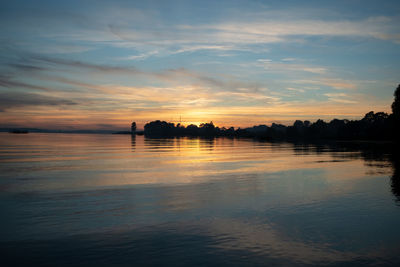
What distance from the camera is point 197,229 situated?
13008mm

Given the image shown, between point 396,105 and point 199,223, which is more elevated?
point 396,105

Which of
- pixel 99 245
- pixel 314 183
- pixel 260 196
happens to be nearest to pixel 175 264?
pixel 99 245

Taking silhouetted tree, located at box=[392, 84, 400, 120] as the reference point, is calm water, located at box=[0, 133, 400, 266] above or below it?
below

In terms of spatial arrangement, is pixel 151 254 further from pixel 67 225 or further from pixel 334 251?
pixel 334 251

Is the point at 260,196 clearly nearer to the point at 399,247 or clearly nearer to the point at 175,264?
the point at 399,247

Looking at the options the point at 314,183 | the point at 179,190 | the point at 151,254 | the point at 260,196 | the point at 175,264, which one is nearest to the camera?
the point at 175,264

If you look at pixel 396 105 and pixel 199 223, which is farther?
pixel 396 105

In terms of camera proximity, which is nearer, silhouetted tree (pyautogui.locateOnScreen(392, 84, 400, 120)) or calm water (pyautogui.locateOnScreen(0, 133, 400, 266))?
calm water (pyautogui.locateOnScreen(0, 133, 400, 266))

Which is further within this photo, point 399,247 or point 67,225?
point 67,225

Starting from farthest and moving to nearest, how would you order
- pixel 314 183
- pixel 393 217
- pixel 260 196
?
pixel 314 183 → pixel 260 196 → pixel 393 217

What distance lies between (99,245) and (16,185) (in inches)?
635

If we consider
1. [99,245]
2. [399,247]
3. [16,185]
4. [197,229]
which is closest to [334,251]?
[399,247]

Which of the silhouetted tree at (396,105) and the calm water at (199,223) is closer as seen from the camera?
the calm water at (199,223)

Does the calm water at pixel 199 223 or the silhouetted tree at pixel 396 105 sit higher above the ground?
the silhouetted tree at pixel 396 105
